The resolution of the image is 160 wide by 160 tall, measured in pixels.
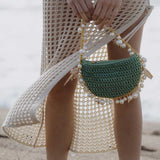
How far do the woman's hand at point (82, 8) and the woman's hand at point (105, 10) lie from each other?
0.02 meters

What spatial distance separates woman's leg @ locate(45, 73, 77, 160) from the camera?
1560 millimetres

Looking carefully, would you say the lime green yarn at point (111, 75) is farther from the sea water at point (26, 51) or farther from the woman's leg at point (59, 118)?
the sea water at point (26, 51)

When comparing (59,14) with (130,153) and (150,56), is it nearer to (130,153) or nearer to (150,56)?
(130,153)

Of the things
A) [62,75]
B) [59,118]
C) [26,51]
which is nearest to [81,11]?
[62,75]

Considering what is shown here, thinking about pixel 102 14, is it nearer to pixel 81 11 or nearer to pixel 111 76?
pixel 81 11

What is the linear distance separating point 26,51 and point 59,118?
6337 millimetres

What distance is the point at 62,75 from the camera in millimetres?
1346

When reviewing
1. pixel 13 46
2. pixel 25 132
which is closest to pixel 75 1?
pixel 25 132

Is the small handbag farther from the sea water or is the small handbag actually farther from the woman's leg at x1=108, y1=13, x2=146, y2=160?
the sea water

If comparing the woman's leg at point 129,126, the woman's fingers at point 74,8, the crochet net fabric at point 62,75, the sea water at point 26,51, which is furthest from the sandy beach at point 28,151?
the sea water at point 26,51

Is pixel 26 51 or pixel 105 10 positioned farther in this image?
pixel 26 51

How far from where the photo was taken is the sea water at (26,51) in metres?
5.30

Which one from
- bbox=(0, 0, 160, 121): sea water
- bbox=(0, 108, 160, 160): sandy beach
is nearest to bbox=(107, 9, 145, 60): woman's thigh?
bbox=(0, 108, 160, 160): sandy beach

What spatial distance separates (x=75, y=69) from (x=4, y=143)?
1220 mm
